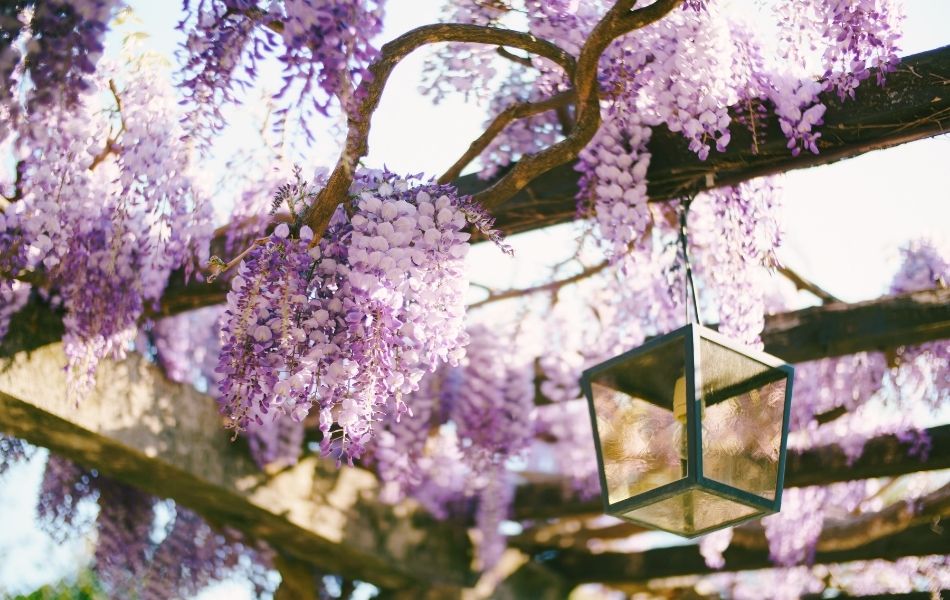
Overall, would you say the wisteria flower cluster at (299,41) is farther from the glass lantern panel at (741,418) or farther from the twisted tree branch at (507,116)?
the glass lantern panel at (741,418)

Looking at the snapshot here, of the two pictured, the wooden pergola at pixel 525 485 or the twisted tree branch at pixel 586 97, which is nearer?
the twisted tree branch at pixel 586 97

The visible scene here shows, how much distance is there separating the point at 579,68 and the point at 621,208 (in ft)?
1.96

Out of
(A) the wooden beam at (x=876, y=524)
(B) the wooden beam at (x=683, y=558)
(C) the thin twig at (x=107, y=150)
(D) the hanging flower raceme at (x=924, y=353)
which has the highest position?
(C) the thin twig at (x=107, y=150)

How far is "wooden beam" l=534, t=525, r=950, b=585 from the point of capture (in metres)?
4.30

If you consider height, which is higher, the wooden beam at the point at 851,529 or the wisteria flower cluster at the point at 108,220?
the wisteria flower cluster at the point at 108,220

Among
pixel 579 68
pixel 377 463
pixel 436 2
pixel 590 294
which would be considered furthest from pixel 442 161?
pixel 377 463

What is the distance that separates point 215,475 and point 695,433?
2.17m

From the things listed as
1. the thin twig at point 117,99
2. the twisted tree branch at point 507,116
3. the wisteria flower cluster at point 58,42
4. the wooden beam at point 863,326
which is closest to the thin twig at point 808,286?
the wooden beam at point 863,326

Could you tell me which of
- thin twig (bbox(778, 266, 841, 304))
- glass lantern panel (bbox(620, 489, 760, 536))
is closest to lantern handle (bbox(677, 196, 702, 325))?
glass lantern panel (bbox(620, 489, 760, 536))

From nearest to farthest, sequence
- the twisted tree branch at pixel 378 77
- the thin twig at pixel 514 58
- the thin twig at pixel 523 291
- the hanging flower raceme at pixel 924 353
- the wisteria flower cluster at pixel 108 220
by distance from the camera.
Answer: the twisted tree branch at pixel 378 77 → the thin twig at pixel 514 58 → the wisteria flower cluster at pixel 108 220 → the thin twig at pixel 523 291 → the hanging flower raceme at pixel 924 353

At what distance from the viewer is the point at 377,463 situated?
14.3 feet

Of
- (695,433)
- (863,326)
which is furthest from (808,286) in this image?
(695,433)

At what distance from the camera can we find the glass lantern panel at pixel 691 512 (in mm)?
1974

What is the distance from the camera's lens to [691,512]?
2.03 meters
